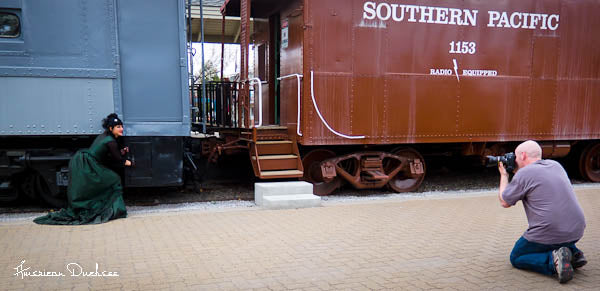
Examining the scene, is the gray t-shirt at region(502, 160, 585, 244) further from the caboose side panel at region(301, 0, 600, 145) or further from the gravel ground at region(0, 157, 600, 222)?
the caboose side panel at region(301, 0, 600, 145)

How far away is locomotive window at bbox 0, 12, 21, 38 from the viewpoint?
583 cm

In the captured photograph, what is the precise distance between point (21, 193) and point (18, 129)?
131 cm

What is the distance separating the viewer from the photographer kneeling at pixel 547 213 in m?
3.78

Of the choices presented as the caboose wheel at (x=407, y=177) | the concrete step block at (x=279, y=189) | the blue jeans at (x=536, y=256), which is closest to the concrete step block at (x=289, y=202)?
the concrete step block at (x=279, y=189)

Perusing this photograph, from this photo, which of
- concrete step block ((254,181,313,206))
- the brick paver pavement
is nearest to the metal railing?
concrete step block ((254,181,313,206))

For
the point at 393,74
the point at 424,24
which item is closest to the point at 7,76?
the point at 393,74

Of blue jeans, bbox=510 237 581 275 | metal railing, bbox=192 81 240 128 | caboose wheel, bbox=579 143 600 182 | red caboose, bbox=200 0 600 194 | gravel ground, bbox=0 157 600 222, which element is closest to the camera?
blue jeans, bbox=510 237 581 275

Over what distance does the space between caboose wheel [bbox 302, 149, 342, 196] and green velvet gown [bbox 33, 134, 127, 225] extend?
327 centimetres

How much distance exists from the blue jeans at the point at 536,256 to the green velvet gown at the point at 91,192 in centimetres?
470

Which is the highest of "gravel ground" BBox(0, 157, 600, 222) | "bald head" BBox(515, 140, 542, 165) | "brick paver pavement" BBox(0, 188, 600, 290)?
"bald head" BBox(515, 140, 542, 165)

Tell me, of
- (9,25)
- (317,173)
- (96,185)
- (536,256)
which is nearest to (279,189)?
(317,173)

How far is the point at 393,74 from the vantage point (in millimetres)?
7711

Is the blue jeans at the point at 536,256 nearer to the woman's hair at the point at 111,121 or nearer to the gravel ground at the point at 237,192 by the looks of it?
the gravel ground at the point at 237,192

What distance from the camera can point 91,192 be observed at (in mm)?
5742
